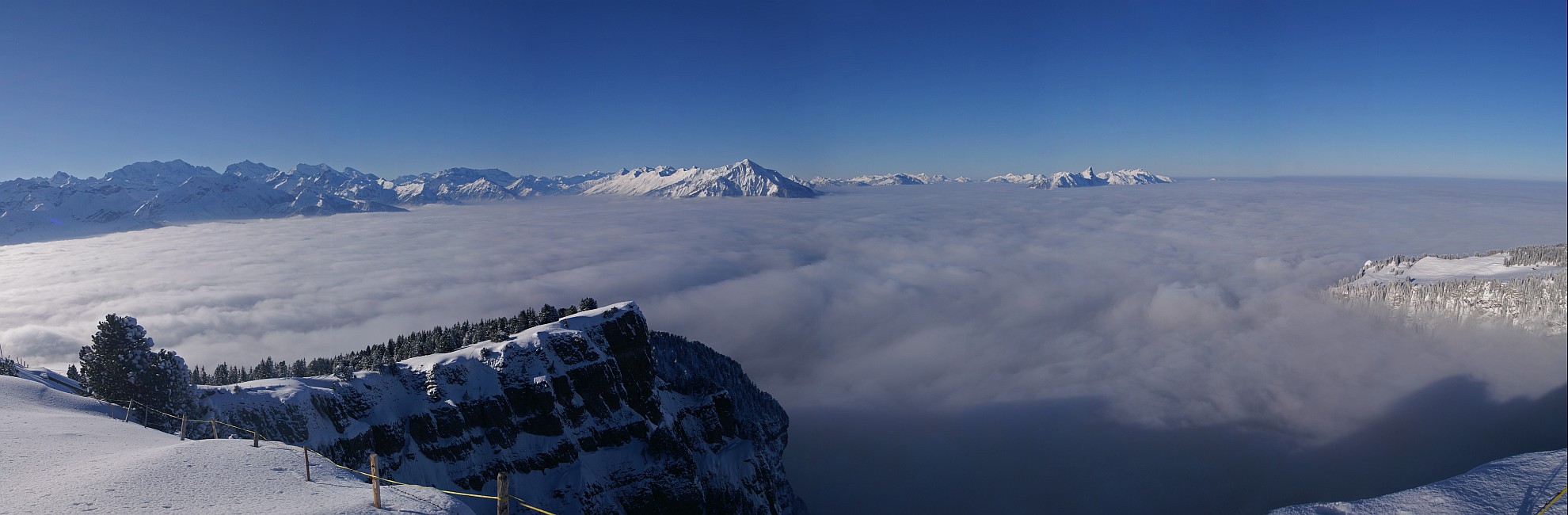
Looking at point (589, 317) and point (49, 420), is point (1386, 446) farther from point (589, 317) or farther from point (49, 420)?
point (49, 420)

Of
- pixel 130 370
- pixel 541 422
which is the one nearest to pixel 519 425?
pixel 541 422

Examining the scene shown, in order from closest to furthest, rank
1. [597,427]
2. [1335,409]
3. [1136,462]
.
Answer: [597,427], [1136,462], [1335,409]

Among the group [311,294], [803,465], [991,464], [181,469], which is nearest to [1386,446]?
[991,464]

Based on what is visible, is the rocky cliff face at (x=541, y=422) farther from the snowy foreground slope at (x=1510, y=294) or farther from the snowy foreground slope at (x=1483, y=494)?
the snowy foreground slope at (x=1510, y=294)

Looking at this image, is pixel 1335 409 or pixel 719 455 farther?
pixel 1335 409

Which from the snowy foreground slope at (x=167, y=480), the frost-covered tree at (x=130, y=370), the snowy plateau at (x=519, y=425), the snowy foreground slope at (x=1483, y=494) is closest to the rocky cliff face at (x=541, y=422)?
the snowy plateau at (x=519, y=425)

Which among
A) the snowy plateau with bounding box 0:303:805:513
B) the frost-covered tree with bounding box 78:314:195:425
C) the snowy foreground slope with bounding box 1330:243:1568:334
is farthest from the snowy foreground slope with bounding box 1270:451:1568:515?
the snowy foreground slope with bounding box 1330:243:1568:334

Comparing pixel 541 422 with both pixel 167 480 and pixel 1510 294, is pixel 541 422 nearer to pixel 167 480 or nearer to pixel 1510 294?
pixel 167 480
